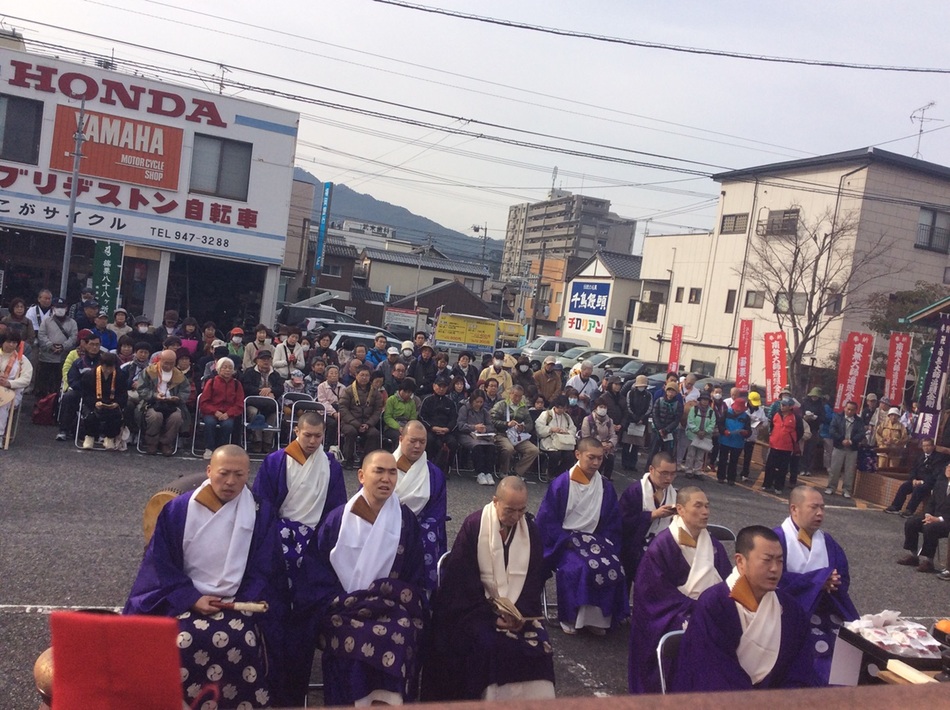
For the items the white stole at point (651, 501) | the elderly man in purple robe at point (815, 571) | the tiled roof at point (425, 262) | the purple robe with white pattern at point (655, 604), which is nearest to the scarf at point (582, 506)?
the white stole at point (651, 501)

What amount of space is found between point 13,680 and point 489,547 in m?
2.74

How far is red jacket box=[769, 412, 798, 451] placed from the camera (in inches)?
526

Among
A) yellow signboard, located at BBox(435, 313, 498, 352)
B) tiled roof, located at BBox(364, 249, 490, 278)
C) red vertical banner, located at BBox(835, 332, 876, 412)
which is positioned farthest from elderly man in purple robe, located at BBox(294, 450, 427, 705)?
tiled roof, located at BBox(364, 249, 490, 278)

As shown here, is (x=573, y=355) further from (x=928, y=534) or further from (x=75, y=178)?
(x=928, y=534)

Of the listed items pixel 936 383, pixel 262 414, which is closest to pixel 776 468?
pixel 936 383

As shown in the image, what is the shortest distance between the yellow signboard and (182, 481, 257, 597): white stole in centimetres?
1508

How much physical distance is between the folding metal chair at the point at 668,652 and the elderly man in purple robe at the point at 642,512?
90.5 inches

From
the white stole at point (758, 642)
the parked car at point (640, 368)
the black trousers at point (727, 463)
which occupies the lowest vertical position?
the black trousers at point (727, 463)

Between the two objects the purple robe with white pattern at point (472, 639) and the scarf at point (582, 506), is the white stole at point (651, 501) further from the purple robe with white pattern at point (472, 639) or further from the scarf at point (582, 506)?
the purple robe with white pattern at point (472, 639)

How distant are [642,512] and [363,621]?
321cm

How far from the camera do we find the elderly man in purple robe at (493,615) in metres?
4.48

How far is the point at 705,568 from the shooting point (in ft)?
17.0

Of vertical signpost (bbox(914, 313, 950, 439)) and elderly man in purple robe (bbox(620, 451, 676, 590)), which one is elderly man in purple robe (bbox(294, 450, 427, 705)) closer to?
elderly man in purple robe (bbox(620, 451, 676, 590))

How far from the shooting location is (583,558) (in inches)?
249
